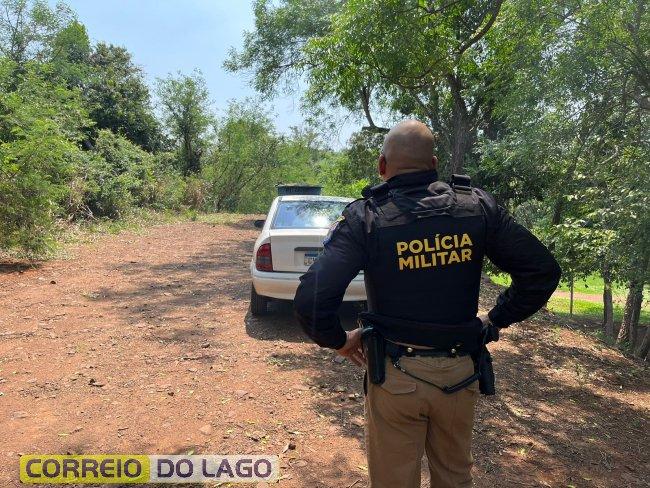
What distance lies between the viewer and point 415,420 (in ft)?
6.22

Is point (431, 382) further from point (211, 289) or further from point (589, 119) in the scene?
point (211, 289)

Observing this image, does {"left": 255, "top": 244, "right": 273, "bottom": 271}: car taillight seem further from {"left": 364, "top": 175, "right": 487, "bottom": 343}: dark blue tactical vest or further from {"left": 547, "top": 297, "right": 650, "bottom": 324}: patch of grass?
{"left": 547, "top": 297, "right": 650, "bottom": 324}: patch of grass

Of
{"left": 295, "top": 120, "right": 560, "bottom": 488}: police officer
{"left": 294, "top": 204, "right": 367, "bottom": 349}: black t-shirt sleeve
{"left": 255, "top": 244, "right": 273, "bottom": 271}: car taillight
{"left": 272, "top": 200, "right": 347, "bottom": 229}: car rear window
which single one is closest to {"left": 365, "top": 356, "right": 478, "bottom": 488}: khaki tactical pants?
{"left": 295, "top": 120, "right": 560, "bottom": 488}: police officer

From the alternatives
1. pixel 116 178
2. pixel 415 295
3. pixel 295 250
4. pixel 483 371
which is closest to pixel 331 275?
pixel 415 295

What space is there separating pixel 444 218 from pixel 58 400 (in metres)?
3.44

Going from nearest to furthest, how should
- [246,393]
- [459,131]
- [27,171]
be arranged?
[246,393] < [27,171] < [459,131]

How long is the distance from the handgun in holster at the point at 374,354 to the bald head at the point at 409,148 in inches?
25.5

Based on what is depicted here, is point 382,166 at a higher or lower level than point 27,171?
lower

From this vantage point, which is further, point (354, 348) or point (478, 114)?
point (478, 114)

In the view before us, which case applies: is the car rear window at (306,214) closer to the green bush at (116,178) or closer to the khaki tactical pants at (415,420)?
the khaki tactical pants at (415,420)

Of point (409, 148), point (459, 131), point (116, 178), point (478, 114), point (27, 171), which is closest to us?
point (409, 148)

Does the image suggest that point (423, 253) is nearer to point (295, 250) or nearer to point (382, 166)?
point (382, 166)

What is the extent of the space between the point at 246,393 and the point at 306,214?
273 centimetres

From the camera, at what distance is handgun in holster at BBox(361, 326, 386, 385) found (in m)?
1.91
